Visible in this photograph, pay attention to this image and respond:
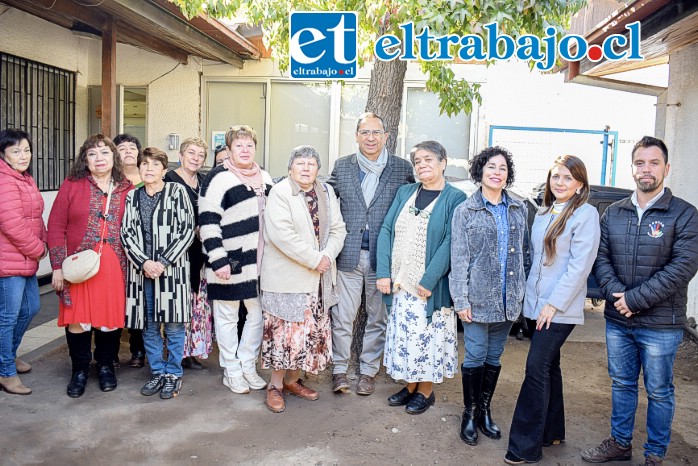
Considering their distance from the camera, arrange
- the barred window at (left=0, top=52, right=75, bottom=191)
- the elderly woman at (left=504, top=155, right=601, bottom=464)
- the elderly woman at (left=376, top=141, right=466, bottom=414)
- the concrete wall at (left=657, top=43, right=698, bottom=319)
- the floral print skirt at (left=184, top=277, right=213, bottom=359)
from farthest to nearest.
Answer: the barred window at (left=0, top=52, right=75, bottom=191)
the concrete wall at (left=657, top=43, right=698, bottom=319)
the floral print skirt at (left=184, top=277, right=213, bottom=359)
the elderly woman at (left=376, top=141, right=466, bottom=414)
the elderly woman at (left=504, top=155, right=601, bottom=464)

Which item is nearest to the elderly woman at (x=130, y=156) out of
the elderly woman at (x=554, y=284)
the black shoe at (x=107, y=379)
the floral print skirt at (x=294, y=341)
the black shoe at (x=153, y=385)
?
the black shoe at (x=107, y=379)

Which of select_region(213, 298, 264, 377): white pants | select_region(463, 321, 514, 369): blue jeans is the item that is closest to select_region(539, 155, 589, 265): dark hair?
select_region(463, 321, 514, 369): blue jeans

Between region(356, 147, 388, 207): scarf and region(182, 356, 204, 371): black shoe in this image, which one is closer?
region(356, 147, 388, 207): scarf

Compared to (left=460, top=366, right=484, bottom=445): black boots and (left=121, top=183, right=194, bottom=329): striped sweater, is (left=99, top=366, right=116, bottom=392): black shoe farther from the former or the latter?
(left=460, top=366, right=484, bottom=445): black boots

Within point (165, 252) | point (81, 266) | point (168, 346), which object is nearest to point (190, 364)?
point (168, 346)

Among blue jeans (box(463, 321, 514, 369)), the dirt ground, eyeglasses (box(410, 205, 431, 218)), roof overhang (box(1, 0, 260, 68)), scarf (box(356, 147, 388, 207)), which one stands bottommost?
the dirt ground

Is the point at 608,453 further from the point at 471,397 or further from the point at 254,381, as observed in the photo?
the point at 254,381

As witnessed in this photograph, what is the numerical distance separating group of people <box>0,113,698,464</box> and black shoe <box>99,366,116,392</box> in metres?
0.01

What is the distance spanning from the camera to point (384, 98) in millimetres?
5402

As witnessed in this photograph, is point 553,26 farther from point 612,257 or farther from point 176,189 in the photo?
point 176,189

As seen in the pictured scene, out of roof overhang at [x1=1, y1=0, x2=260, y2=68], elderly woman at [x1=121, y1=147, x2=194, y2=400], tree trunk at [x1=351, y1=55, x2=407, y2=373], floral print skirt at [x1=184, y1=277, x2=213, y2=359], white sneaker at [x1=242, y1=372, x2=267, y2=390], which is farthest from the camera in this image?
roof overhang at [x1=1, y1=0, x2=260, y2=68]

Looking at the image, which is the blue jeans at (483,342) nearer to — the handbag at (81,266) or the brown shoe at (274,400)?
the brown shoe at (274,400)

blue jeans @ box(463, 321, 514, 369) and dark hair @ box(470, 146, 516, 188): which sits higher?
dark hair @ box(470, 146, 516, 188)

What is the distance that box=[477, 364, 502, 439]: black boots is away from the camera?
162 inches
